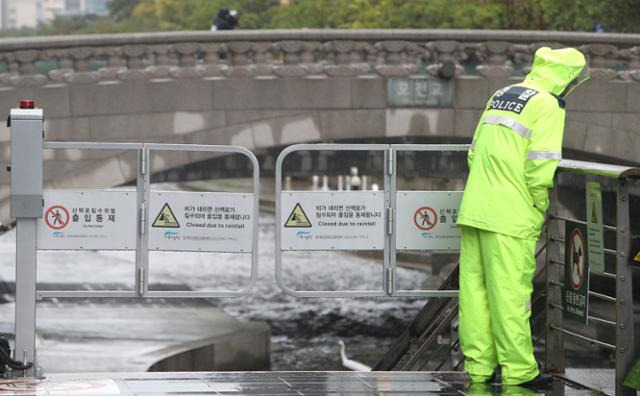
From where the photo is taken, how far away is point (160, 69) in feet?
68.4

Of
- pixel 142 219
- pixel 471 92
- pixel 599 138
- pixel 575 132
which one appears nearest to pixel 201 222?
pixel 142 219

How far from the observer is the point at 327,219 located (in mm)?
9703

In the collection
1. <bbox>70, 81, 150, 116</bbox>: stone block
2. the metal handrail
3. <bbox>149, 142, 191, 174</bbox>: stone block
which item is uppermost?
<bbox>70, 81, 150, 116</bbox>: stone block

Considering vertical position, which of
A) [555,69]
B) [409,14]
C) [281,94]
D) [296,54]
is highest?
[409,14]

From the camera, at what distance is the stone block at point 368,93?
844 inches

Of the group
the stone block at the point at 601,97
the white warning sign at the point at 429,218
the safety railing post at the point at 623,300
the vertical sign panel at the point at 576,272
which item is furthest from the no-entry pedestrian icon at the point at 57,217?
the stone block at the point at 601,97

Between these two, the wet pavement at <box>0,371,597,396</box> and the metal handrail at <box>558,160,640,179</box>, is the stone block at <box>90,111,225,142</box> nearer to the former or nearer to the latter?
the wet pavement at <box>0,371,597,396</box>

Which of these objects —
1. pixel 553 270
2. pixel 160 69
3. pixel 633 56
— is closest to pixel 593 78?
pixel 633 56

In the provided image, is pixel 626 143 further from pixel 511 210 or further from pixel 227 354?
pixel 511 210

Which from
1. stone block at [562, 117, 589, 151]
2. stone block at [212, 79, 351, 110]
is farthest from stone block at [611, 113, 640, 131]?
stone block at [212, 79, 351, 110]

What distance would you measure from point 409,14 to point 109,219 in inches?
1557

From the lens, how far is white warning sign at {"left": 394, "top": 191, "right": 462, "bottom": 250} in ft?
32.0

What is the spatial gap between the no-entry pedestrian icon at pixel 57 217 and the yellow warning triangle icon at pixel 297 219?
4.51 feet

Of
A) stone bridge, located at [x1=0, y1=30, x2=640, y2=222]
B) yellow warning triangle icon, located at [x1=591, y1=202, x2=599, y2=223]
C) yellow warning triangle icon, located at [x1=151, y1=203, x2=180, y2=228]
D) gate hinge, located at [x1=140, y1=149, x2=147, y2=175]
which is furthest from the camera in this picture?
stone bridge, located at [x1=0, y1=30, x2=640, y2=222]
